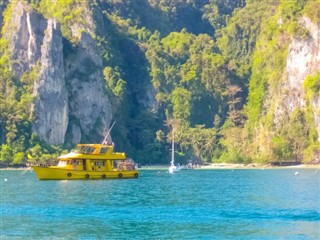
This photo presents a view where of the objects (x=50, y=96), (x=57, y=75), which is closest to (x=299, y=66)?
(x=57, y=75)

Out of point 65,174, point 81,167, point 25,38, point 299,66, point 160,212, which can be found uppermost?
point 25,38

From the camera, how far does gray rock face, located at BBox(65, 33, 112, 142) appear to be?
170250 millimetres

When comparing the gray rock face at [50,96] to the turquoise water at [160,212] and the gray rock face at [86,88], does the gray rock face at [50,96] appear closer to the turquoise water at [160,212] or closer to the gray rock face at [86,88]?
the gray rock face at [86,88]

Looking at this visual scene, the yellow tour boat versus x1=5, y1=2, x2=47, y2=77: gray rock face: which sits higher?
x1=5, y1=2, x2=47, y2=77: gray rock face

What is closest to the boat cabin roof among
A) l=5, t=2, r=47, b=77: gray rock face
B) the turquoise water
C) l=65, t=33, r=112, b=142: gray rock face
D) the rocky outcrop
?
the turquoise water

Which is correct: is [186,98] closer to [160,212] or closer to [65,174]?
[65,174]

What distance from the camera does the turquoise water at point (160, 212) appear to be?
5162 cm

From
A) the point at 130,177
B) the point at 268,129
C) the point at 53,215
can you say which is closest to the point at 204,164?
the point at 268,129

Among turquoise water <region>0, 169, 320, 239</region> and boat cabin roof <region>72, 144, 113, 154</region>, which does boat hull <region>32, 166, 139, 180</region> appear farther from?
turquoise water <region>0, 169, 320, 239</region>

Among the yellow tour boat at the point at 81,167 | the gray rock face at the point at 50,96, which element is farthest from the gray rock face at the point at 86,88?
the yellow tour boat at the point at 81,167

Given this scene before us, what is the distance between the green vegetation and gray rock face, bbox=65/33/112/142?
158 centimetres

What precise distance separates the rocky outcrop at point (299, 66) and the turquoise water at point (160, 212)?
3029 inches

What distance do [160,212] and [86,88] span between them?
4311 inches

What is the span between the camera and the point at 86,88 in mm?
170625
